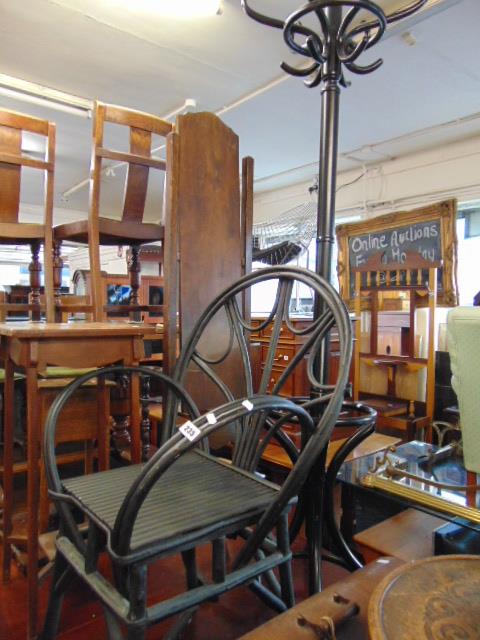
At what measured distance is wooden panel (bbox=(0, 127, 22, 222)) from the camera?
6.63 feet

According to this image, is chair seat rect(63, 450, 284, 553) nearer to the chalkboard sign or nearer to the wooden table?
the wooden table

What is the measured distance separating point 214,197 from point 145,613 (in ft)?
4.60

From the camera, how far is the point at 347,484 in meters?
1.65

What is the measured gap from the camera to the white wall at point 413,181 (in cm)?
421

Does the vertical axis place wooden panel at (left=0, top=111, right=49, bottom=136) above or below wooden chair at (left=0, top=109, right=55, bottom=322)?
above

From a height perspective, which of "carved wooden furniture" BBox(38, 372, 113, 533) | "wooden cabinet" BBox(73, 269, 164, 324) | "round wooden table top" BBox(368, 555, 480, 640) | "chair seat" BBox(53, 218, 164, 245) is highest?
"chair seat" BBox(53, 218, 164, 245)

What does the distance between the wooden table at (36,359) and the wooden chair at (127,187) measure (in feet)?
2.10

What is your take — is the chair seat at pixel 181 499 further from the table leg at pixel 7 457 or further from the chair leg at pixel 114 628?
the table leg at pixel 7 457

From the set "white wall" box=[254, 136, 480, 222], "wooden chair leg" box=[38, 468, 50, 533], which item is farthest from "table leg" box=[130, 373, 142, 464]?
"white wall" box=[254, 136, 480, 222]

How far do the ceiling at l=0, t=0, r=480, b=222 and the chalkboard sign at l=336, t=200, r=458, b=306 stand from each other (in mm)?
858

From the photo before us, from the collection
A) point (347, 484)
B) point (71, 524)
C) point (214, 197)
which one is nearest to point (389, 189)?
point (214, 197)

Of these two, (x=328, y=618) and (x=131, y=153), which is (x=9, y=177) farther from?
(x=328, y=618)

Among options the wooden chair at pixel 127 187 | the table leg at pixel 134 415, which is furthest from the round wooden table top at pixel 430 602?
the wooden chair at pixel 127 187

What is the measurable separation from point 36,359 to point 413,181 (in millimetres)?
4456
